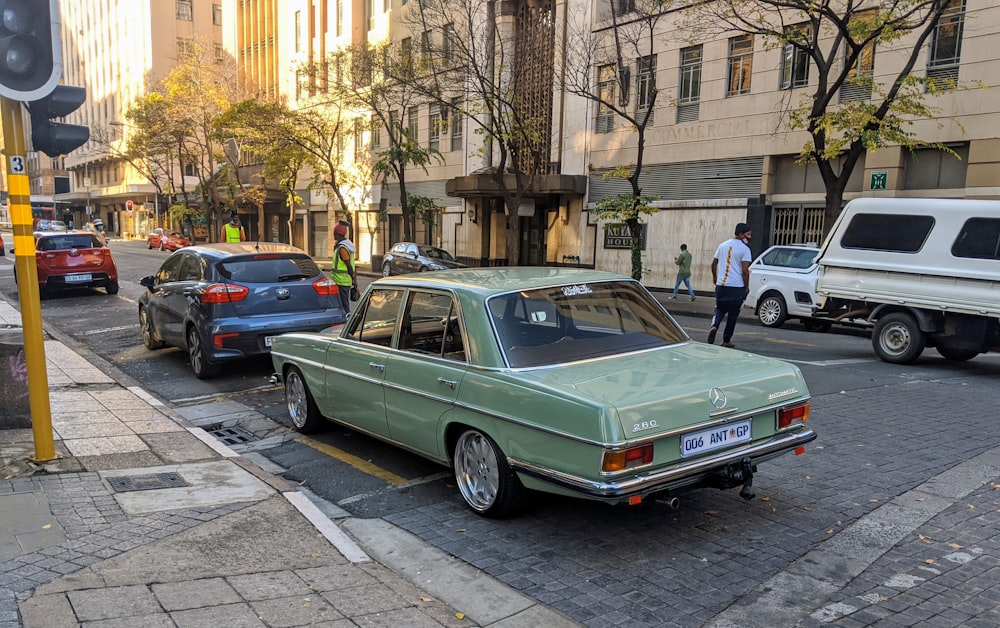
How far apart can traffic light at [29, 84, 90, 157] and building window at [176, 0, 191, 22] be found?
7511 centimetres

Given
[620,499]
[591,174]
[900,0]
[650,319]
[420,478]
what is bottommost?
[420,478]

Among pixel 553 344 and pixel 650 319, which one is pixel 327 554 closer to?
pixel 553 344

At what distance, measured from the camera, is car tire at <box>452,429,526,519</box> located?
14.9 ft

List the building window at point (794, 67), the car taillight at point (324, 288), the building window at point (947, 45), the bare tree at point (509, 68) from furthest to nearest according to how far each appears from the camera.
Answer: the bare tree at point (509, 68), the building window at point (794, 67), the building window at point (947, 45), the car taillight at point (324, 288)

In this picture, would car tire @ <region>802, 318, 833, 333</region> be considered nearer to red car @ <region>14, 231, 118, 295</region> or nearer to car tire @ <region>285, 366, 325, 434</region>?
car tire @ <region>285, 366, 325, 434</region>

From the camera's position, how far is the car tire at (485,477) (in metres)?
4.55

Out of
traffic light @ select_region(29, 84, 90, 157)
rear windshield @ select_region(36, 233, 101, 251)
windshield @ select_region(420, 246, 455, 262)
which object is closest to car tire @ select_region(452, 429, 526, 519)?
traffic light @ select_region(29, 84, 90, 157)

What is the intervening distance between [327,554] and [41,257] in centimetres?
1732

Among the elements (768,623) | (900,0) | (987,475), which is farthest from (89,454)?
(900,0)

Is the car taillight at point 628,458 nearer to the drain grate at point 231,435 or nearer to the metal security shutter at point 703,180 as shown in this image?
the drain grate at point 231,435

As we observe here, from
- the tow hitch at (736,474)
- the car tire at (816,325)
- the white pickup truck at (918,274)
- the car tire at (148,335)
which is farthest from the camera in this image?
the car tire at (816,325)

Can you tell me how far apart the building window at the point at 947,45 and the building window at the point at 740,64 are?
4.88 m

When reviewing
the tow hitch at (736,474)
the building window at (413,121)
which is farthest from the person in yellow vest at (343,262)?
the building window at (413,121)

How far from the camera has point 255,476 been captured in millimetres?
5539
